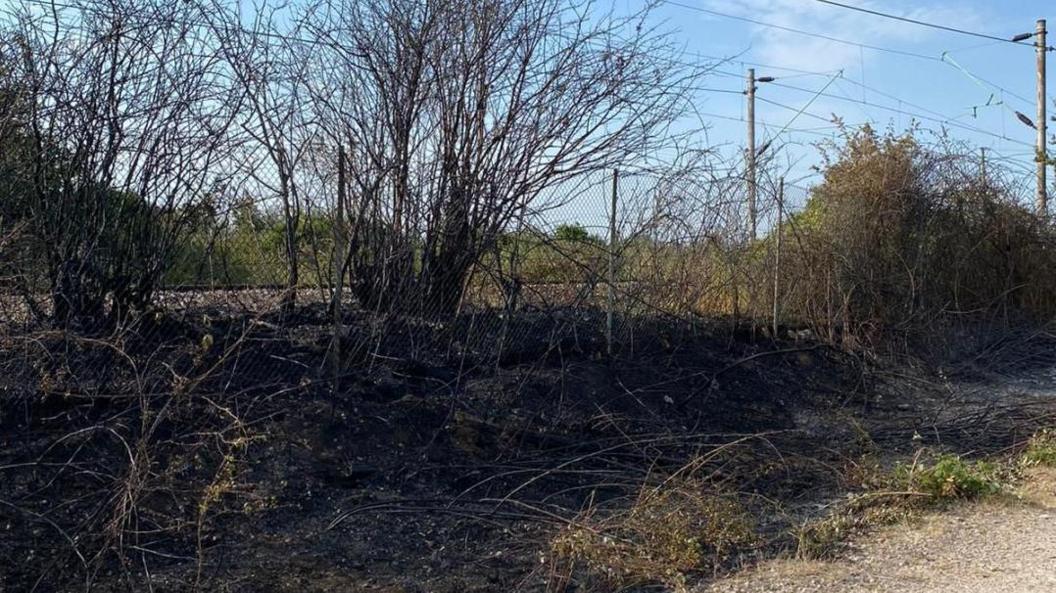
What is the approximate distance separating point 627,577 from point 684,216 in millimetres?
5197

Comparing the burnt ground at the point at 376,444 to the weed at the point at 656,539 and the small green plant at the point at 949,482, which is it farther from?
the small green plant at the point at 949,482

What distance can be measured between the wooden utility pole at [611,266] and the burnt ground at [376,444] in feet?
0.36

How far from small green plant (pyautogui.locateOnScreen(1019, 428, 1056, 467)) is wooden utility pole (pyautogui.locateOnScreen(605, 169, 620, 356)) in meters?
3.33

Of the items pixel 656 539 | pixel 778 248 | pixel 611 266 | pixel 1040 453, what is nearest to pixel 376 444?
pixel 656 539

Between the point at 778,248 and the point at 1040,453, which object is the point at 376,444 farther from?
the point at 778,248

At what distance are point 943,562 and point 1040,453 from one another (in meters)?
2.50

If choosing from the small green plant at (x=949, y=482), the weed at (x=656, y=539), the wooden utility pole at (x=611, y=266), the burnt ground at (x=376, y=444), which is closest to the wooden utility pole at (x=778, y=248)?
the burnt ground at (x=376, y=444)

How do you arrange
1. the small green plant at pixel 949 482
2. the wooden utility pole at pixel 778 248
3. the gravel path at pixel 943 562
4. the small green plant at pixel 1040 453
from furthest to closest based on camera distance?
the wooden utility pole at pixel 778 248, the small green plant at pixel 1040 453, the small green plant at pixel 949 482, the gravel path at pixel 943 562

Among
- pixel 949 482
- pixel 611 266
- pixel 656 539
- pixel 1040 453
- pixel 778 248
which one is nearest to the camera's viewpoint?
pixel 656 539

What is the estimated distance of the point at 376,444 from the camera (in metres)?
6.47

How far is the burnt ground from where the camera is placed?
488cm

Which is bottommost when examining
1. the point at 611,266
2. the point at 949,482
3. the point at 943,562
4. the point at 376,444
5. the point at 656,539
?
the point at 943,562

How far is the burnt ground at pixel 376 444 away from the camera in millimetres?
4879

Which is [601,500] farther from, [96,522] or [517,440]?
[96,522]
